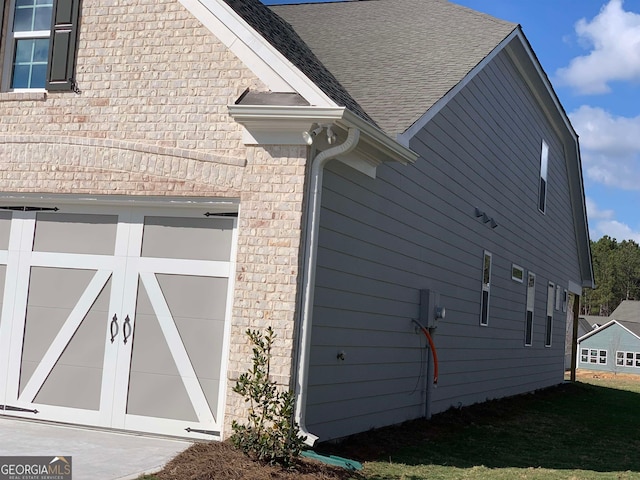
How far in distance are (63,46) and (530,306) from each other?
516 inches

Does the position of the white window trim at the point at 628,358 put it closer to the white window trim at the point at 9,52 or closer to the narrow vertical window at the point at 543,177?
the narrow vertical window at the point at 543,177

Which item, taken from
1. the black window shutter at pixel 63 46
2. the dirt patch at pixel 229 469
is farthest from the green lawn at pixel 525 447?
the black window shutter at pixel 63 46

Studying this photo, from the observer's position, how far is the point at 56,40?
912cm

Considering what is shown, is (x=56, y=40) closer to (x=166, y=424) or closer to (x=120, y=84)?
(x=120, y=84)

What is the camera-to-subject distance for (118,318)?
342 inches

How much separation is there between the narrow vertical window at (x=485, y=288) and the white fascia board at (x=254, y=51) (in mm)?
7614

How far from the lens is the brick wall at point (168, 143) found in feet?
26.1

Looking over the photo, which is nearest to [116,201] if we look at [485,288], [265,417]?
[265,417]

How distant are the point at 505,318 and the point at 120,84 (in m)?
10.3

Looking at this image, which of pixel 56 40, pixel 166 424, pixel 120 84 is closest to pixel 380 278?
pixel 166 424

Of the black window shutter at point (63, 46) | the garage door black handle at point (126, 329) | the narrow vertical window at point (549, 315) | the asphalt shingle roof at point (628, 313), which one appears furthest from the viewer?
the asphalt shingle roof at point (628, 313)

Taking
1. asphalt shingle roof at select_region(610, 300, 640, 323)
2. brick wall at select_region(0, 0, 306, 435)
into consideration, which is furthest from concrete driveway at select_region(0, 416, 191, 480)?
asphalt shingle roof at select_region(610, 300, 640, 323)

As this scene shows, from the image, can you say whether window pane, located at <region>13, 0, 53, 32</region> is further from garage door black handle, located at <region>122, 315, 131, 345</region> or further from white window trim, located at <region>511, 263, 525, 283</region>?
white window trim, located at <region>511, 263, 525, 283</region>

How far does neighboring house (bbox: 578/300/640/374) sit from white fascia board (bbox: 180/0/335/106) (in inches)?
1945
